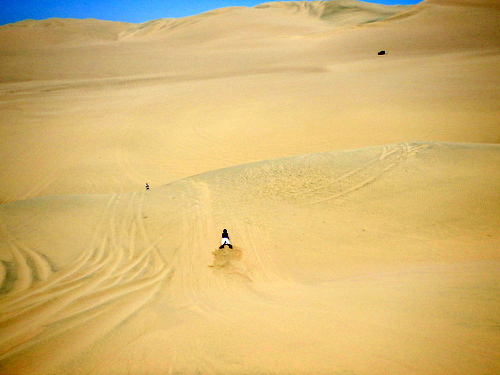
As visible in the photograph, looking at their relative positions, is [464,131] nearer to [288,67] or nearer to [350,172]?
[350,172]

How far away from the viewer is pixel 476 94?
15789mm

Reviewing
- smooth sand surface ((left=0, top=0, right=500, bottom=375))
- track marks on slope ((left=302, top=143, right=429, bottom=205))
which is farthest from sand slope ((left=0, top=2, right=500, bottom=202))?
track marks on slope ((left=302, top=143, right=429, bottom=205))

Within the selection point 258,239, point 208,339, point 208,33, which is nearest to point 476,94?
point 258,239

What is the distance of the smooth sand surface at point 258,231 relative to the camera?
323 centimetres

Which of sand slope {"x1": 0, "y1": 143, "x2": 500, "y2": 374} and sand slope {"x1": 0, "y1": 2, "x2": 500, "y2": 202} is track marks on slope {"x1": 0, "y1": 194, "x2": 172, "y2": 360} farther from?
sand slope {"x1": 0, "y1": 2, "x2": 500, "y2": 202}

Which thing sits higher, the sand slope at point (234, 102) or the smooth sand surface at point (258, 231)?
the sand slope at point (234, 102)

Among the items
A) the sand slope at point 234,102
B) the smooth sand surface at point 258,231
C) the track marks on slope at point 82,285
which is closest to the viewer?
the smooth sand surface at point 258,231

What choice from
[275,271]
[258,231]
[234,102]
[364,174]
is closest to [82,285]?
[275,271]

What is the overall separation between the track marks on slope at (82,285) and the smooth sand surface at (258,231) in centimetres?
4

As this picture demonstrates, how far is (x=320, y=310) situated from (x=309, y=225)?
305 centimetres

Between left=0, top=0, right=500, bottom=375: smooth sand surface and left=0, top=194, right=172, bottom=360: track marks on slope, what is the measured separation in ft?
0.12

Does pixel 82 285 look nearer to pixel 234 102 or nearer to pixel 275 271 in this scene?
pixel 275 271

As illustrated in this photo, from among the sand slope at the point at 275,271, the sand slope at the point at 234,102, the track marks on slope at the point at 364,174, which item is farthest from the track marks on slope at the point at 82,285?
the sand slope at the point at 234,102

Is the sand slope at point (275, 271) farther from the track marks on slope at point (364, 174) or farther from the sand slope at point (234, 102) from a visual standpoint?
the sand slope at point (234, 102)
